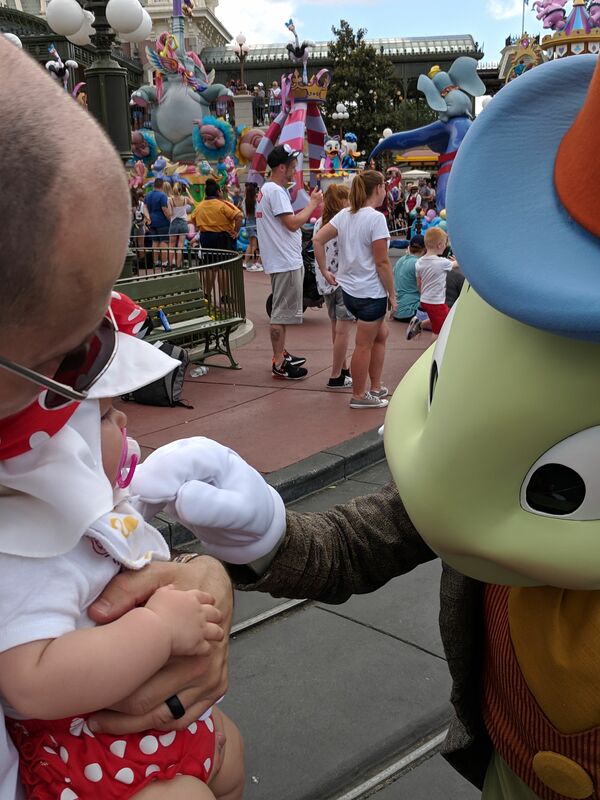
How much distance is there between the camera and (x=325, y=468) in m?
5.21

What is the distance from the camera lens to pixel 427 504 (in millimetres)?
1147

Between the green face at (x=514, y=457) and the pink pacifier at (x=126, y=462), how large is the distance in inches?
20.2

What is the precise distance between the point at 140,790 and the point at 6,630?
14.5 inches

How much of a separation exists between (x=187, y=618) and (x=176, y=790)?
28cm

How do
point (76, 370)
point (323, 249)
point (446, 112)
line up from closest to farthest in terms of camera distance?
point (76, 370), point (323, 249), point (446, 112)

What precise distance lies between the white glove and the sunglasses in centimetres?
43

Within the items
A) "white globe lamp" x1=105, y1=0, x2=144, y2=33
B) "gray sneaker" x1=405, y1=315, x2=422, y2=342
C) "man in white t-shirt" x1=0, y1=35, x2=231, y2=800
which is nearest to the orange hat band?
"man in white t-shirt" x1=0, y1=35, x2=231, y2=800

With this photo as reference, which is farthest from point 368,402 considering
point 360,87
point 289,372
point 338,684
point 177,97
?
point 360,87

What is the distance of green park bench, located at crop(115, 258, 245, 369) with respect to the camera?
7262 mm

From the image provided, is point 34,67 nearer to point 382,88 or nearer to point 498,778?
point 498,778

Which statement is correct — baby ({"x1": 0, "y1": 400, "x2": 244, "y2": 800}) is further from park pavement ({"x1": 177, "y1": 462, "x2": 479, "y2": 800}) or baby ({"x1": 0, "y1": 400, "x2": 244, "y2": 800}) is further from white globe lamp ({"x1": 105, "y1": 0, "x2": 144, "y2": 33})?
white globe lamp ({"x1": 105, "y1": 0, "x2": 144, "y2": 33})

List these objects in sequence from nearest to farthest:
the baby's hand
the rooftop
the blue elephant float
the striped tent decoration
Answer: the baby's hand → the striped tent decoration → the blue elephant float → the rooftop

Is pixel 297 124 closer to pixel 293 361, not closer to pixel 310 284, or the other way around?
→ pixel 310 284

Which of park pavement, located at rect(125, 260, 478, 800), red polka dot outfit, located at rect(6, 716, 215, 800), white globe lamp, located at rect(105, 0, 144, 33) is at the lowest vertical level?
park pavement, located at rect(125, 260, 478, 800)
